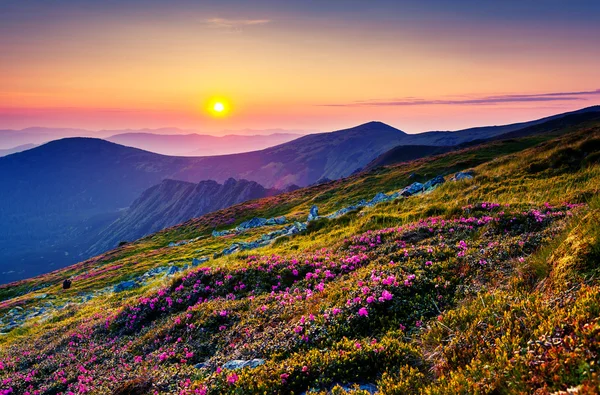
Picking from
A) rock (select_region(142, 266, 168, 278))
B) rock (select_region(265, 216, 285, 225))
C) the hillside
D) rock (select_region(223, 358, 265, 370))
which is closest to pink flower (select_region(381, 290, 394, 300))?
the hillside

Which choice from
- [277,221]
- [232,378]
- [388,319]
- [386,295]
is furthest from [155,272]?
[388,319]

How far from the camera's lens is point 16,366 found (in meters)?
15.2

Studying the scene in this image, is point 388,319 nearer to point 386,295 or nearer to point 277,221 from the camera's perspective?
point 386,295

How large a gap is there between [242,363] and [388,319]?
151 inches

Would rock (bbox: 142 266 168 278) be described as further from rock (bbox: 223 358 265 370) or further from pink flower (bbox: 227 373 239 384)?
pink flower (bbox: 227 373 239 384)

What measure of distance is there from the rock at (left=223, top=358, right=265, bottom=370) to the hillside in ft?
0.11

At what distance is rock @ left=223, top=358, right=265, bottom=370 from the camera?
25.3 ft

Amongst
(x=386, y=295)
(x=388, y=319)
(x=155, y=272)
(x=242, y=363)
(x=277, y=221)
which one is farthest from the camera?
(x=277, y=221)

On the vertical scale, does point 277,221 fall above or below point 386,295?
below

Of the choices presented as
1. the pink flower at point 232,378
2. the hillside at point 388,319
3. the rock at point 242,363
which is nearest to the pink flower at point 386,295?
the hillside at point 388,319

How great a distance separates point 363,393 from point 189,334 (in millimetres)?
7889

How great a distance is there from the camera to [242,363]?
7992 mm

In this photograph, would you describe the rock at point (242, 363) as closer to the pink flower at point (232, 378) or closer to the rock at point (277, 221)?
the pink flower at point (232, 378)

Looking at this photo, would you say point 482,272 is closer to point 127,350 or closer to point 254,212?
point 127,350
